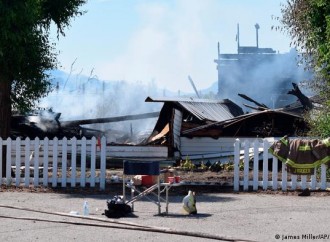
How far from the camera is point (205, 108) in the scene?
2727cm

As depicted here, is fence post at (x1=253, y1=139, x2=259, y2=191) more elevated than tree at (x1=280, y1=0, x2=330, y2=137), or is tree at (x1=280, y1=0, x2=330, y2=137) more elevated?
tree at (x1=280, y1=0, x2=330, y2=137)

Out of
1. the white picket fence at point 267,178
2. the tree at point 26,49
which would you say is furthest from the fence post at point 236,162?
the tree at point 26,49

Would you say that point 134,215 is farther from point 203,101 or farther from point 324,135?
point 203,101

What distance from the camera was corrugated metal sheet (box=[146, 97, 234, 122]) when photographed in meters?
25.6

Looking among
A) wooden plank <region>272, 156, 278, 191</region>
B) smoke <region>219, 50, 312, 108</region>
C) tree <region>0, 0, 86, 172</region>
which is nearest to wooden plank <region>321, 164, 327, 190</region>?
wooden plank <region>272, 156, 278, 191</region>

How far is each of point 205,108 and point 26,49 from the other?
1125cm

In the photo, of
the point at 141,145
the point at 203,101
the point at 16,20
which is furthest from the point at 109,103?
the point at 16,20

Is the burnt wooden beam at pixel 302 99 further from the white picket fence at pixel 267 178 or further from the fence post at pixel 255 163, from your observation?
the fence post at pixel 255 163

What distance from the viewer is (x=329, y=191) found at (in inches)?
578

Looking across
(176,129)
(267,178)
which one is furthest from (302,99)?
(267,178)

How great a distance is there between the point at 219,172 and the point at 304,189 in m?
5.13

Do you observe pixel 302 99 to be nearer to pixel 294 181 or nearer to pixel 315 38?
pixel 315 38

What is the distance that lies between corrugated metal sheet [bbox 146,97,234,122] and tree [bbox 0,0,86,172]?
7.00m

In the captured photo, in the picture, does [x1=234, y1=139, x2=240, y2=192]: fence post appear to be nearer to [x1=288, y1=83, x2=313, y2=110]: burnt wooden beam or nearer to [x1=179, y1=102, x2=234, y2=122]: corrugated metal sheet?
[x1=288, y1=83, x2=313, y2=110]: burnt wooden beam
